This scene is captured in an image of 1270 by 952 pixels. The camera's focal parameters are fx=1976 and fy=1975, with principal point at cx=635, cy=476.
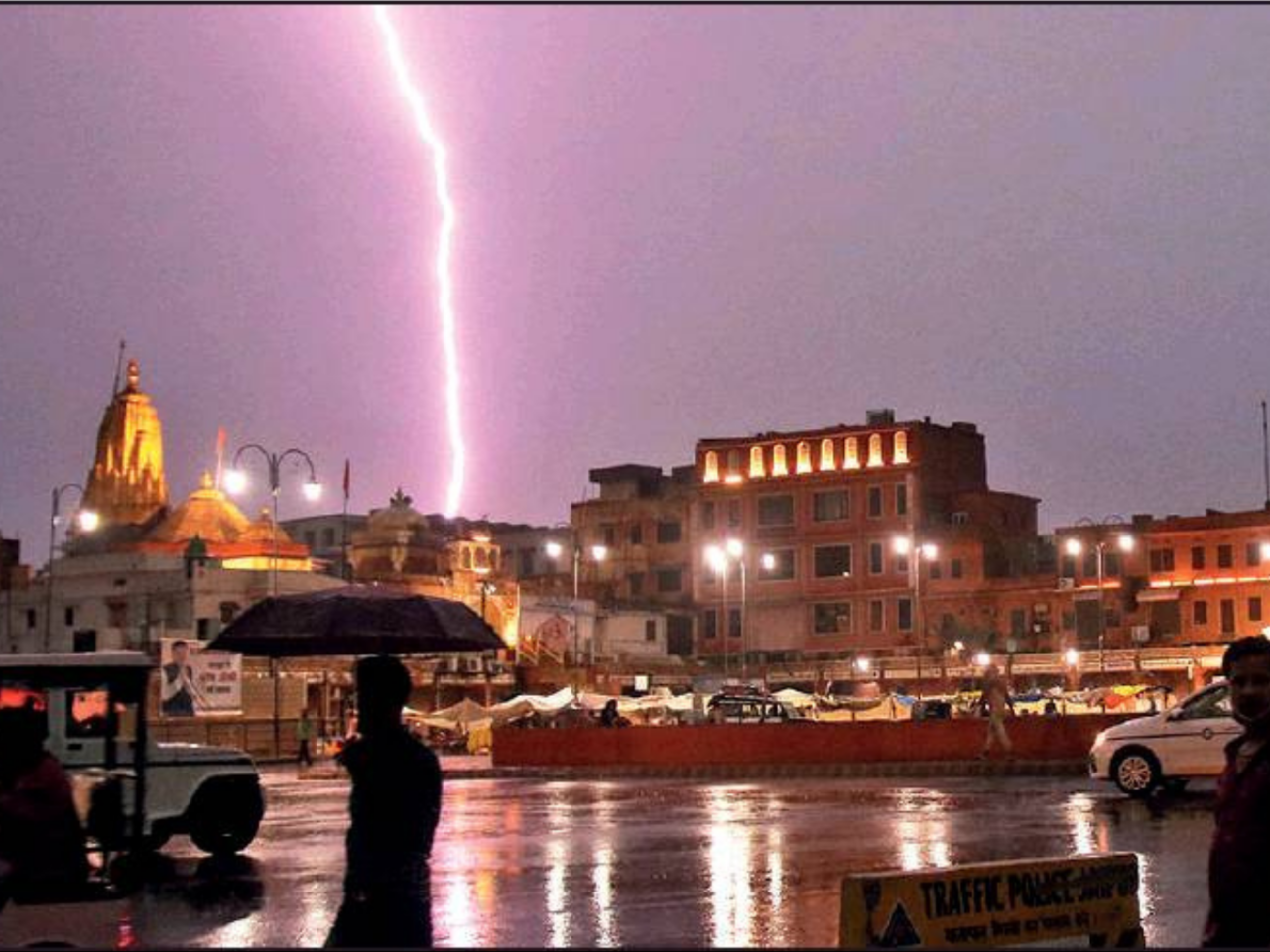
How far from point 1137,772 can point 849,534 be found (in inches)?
2541

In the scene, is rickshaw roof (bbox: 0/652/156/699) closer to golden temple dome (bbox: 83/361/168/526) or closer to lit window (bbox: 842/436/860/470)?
lit window (bbox: 842/436/860/470)

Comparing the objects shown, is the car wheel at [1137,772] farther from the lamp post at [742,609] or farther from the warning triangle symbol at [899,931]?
the lamp post at [742,609]

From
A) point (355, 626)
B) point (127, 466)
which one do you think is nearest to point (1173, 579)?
point (127, 466)

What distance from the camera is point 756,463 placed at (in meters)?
96.6

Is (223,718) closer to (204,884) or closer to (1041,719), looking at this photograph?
(1041,719)

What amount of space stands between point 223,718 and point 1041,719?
79.6 ft

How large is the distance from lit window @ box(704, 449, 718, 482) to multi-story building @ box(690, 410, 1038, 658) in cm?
10

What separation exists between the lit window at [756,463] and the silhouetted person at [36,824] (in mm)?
88147

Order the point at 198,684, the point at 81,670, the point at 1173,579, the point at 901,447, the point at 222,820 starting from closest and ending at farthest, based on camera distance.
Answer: the point at 81,670 < the point at 222,820 < the point at 198,684 < the point at 1173,579 < the point at 901,447

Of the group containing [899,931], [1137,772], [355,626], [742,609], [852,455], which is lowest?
[1137,772]

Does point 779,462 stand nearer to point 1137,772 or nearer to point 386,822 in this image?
point 1137,772

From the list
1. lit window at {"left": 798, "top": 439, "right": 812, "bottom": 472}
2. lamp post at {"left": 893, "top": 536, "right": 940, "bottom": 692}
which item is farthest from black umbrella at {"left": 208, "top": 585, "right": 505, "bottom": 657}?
lit window at {"left": 798, "top": 439, "right": 812, "bottom": 472}

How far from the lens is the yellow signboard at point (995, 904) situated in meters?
9.70

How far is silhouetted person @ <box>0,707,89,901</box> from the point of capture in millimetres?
7988
